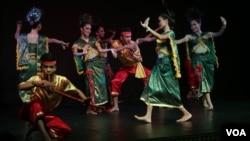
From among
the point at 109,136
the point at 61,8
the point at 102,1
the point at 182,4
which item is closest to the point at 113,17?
the point at 102,1

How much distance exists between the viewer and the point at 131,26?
7.80 m

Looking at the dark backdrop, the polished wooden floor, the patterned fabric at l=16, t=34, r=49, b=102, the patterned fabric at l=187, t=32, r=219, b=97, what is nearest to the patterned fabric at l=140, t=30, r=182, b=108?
the polished wooden floor

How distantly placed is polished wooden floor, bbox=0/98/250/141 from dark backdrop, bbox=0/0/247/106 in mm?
688

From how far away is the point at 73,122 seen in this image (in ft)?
17.8

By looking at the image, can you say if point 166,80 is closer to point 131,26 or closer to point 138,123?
point 138,123

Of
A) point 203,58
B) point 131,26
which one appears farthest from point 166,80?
point 131,26

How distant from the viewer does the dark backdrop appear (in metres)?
7.07

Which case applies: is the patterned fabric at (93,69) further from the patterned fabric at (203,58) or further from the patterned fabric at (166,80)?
the patterned fabric at (203,58)

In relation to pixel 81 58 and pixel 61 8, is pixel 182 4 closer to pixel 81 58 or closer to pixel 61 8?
pixel 61 8

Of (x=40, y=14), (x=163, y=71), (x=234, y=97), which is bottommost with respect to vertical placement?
(x=234, y=97)

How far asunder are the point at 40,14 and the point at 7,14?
1.03 meters

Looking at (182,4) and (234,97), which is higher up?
(182,4)

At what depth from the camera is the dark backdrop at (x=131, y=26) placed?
707 cm

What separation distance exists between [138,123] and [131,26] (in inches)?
114
